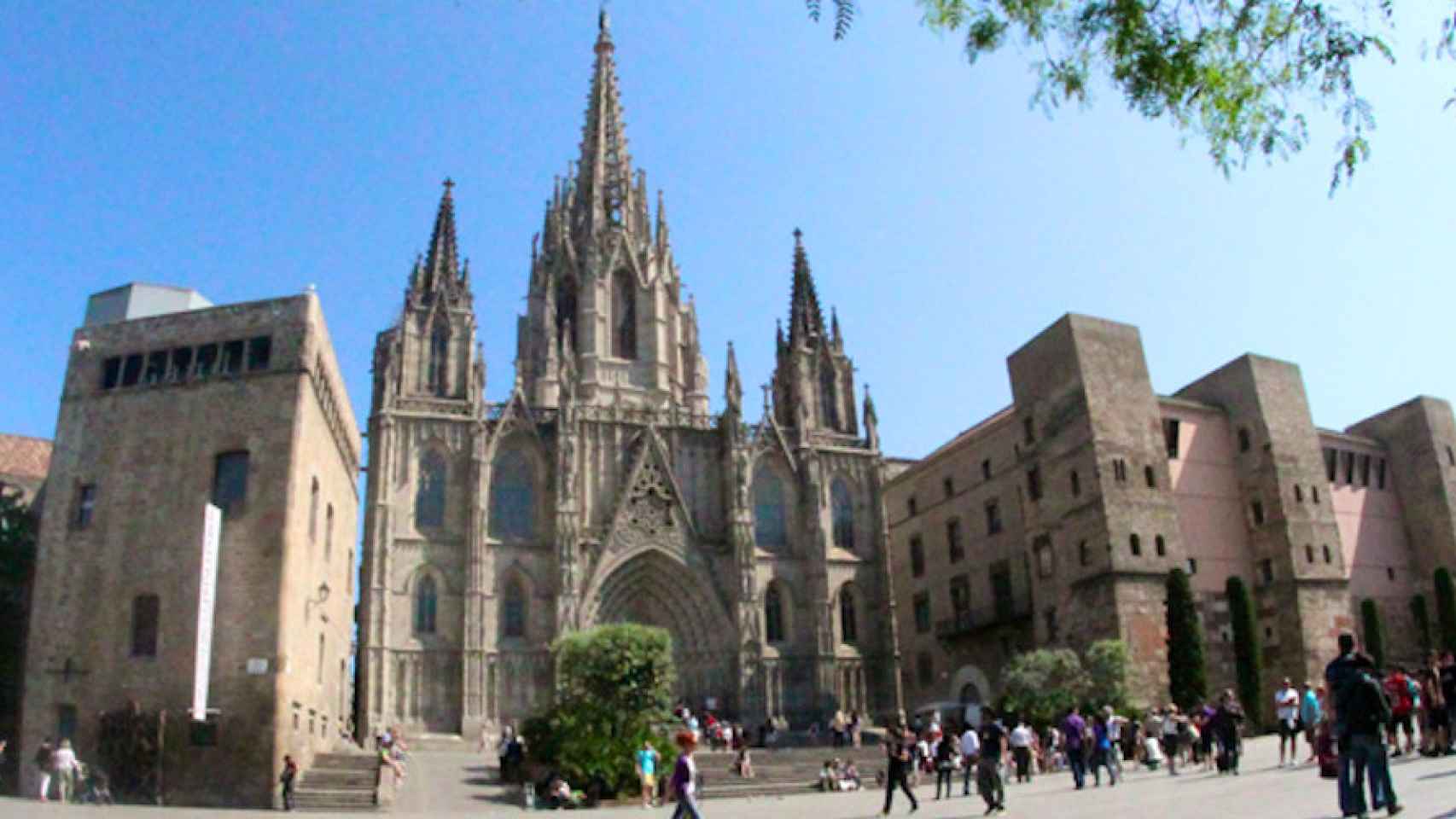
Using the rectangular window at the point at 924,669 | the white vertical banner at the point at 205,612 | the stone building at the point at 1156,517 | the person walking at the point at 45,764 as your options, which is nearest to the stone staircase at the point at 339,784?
the white vertical banner at the point at 205,612

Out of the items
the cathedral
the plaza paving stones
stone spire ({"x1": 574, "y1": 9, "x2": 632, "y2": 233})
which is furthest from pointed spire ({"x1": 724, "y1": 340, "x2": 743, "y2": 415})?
the plaza paving stones

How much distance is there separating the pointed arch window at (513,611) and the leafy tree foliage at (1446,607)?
3207cm

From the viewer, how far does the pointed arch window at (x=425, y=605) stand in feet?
131

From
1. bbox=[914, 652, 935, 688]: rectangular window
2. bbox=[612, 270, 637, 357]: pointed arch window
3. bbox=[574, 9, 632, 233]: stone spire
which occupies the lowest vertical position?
bbox=[914, 652, 935, 688]: rectangular window

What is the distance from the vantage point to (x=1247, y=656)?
119 ft

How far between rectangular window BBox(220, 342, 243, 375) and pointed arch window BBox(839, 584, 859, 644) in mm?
25423

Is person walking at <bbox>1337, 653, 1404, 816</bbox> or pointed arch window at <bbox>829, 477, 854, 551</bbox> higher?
pointed arch window at <bbox>829, 477, 854, 551</bbox>

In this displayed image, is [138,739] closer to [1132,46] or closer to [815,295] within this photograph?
[1132,46]

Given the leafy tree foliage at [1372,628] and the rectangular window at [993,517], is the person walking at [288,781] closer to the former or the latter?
the rectangular window at [993,517]

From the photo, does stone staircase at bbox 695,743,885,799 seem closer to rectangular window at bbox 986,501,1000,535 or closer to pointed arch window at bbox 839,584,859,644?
pointed arch window at bbox 839,584,859,644

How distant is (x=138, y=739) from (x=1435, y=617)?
41.9 metres

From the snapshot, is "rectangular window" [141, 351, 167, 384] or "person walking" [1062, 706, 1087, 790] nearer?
"person walking" [1062, 706, 1087, 790]

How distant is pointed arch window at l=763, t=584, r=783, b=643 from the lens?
4469cm

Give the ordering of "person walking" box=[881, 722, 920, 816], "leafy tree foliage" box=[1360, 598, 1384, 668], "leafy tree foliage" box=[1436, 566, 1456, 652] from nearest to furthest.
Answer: "person walking" box=[881, 722, 920, 816]
"leafy tree foliage" box=[1360, 598, 1384, 668]
"leafy tree foliage" box=[1436, 566, 1456, 652]
